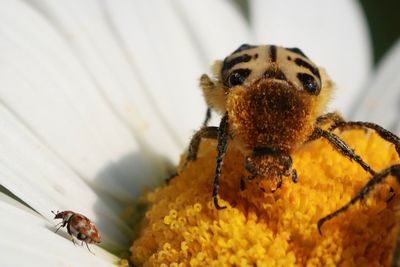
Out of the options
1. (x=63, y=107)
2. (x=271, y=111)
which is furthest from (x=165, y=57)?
(x=271, y=111)

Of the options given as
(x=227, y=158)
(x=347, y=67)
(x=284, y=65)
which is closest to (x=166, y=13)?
(x=347, y=67)

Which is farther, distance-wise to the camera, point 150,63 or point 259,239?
point 150,63

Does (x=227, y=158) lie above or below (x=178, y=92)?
above

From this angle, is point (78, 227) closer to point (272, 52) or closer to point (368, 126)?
point (272, 52)

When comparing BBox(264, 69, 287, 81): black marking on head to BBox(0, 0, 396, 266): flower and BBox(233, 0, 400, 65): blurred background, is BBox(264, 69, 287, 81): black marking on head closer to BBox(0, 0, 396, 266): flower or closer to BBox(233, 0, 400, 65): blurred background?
BBox(0, 0, 396, 266): flower

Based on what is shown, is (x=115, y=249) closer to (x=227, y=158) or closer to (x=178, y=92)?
(x=227, y=158)

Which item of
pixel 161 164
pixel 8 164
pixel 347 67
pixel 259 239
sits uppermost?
pixel 8 164
